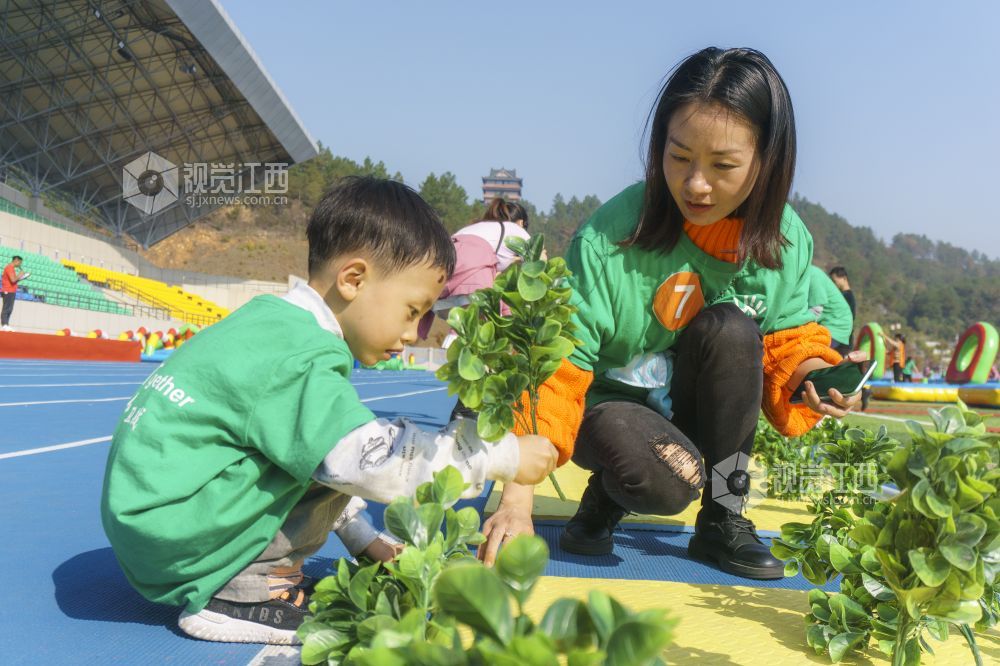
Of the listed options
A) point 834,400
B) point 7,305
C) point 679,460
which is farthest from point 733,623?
point 7,305

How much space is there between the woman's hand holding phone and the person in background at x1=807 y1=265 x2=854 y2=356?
35 centimetres

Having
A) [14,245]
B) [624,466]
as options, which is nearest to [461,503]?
[624,466]

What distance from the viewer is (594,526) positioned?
2.59 meters

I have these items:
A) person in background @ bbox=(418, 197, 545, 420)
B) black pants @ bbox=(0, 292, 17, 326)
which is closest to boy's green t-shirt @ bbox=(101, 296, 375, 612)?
person in background @ bbox=(418, 197, 545, 420)

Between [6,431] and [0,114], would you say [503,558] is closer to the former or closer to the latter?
[6,431]

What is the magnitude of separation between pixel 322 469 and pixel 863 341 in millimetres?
19928

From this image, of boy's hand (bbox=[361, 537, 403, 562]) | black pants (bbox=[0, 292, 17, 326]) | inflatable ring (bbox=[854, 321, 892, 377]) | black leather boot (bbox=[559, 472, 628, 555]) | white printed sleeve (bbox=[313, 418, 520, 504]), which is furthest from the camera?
inflatable ring (bbox=[854, 321, 892, 377])

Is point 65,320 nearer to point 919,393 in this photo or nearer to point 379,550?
point 919,393

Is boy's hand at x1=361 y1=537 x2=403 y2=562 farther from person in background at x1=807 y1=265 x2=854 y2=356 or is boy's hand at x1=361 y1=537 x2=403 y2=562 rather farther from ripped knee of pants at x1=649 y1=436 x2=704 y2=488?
person in background at x1=807 y1=265 x2=854 y2=356

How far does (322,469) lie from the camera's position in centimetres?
143

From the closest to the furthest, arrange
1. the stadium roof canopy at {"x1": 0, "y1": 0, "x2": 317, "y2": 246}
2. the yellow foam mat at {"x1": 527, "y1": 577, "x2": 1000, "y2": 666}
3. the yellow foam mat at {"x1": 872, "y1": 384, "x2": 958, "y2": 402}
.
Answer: the yellow foam mat at {"x1": 527, "y1": 577, "x2": 1000, "y2": 666} → the yellow foam mat at {"x1": 872, "y1": 384, "x2": 958, "y2": 402} → the stadium roof canopy at {"x1": 0, "y1": 0, "x2": 317, "y2": 246}

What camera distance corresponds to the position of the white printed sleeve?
4.59 feet

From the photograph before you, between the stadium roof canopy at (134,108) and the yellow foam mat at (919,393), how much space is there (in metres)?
19.9

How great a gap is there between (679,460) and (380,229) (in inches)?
44.6
